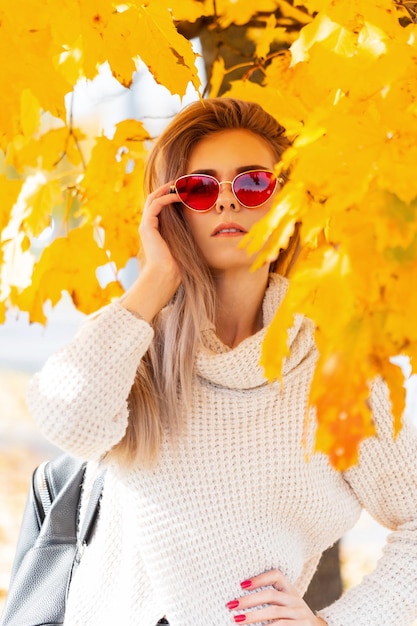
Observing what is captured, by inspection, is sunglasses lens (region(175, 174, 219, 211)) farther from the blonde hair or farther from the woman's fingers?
the woman's fingers

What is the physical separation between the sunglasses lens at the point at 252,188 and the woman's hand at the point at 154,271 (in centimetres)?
14

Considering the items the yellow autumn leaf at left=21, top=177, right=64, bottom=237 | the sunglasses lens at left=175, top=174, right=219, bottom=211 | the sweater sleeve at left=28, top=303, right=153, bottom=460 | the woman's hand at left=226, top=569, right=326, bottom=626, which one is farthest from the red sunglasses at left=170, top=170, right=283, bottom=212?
the woman's hand at left=226, top=569, right=326, bottom=626

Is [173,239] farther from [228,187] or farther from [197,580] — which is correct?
[197,580]

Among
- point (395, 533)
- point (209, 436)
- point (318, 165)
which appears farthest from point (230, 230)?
point (318, 165)

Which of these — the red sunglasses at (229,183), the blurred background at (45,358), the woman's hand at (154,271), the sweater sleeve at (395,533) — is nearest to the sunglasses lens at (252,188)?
the red sunglasses at (229,183)

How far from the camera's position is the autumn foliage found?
709 mm

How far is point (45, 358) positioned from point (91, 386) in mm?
2385

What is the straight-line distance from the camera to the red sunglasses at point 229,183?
148 cm

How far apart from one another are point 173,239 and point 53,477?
0.50 meters

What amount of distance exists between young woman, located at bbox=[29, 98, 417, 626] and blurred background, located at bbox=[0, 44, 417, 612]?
0.22 metres

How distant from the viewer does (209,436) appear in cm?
145

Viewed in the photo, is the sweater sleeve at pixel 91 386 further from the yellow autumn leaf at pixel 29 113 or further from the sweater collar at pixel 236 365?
the yellow autumn leaf at pixel 29 113

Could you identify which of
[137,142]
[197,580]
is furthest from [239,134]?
[197,580]

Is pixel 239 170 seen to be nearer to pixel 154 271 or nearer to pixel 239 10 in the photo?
pixel 154 271
